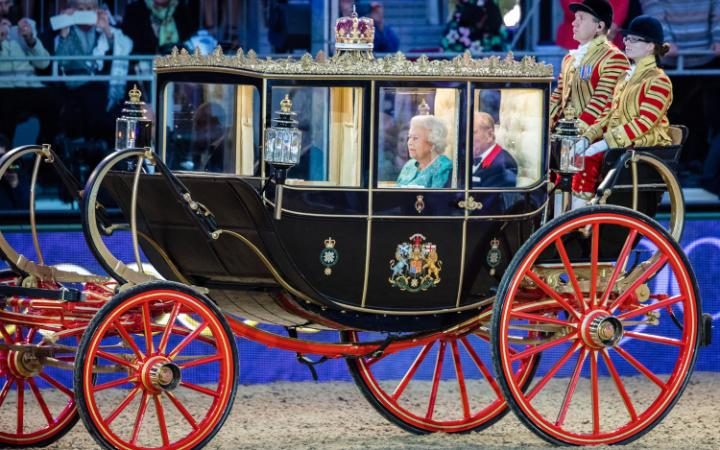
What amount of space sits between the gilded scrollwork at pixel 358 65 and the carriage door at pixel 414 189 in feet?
0.23

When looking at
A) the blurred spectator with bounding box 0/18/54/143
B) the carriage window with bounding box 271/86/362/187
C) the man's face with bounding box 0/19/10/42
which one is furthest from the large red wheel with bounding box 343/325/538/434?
the man's face with bounding box 0/19/10/42

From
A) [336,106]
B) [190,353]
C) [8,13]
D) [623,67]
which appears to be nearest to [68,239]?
[190,353]

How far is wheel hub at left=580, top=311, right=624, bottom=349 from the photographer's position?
245 inches

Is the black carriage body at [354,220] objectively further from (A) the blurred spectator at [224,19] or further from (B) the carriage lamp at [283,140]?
(A) the blurred spectator at [224,19]

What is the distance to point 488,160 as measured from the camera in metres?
6.25

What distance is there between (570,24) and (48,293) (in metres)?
4.49

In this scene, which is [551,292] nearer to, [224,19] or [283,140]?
[283,140]

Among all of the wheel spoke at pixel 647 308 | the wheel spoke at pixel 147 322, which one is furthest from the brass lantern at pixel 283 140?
the wheel spoke at pixel 647 308

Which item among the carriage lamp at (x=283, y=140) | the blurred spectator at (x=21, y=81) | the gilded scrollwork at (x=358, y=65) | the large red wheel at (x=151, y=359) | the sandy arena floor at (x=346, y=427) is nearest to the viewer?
the large red wheel at (x=151, y=359)

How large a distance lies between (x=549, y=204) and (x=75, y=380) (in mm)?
2284

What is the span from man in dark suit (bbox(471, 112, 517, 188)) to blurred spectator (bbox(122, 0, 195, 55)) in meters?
3.45

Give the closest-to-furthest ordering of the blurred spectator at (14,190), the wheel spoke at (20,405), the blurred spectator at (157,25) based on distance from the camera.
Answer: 1. the wheel spoke at (20,405)
2. the blurred spectator at (14,190)
3. the blurred spectator at (157,25)

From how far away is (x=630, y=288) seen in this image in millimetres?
6344

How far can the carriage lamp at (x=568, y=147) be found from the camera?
20.5 feet
